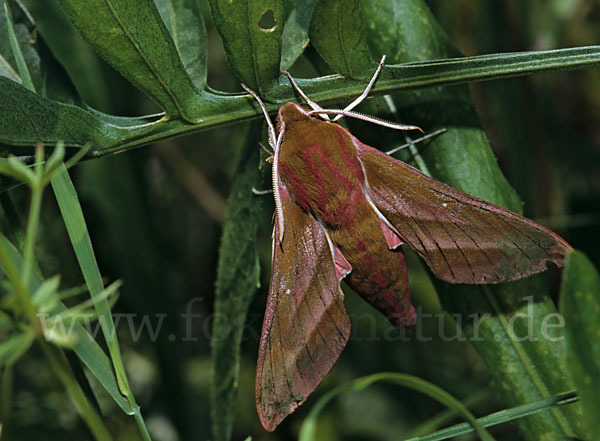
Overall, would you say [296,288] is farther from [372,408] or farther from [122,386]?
[372,408]

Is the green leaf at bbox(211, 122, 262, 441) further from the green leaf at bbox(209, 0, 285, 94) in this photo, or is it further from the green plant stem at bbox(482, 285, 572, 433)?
the green plant stem at bbox(482, 285, 572, 433)

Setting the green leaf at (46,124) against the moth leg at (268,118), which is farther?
the moth leg at (268,118)

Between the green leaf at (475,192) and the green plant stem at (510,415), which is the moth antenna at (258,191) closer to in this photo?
the green leaf at (475,192)

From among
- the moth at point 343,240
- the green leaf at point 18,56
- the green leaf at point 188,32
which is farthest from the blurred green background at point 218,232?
the green leaf at point 18,56

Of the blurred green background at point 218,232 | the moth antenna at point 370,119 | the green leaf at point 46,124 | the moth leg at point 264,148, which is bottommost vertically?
the blurred green background at point 218,232

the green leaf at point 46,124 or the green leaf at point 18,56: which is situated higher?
the green leaf at point 18,56

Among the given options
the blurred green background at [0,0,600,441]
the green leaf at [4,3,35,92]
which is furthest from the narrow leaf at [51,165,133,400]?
the blurred green background at [0,0,600,441]

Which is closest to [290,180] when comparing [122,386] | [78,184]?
[122,386]
